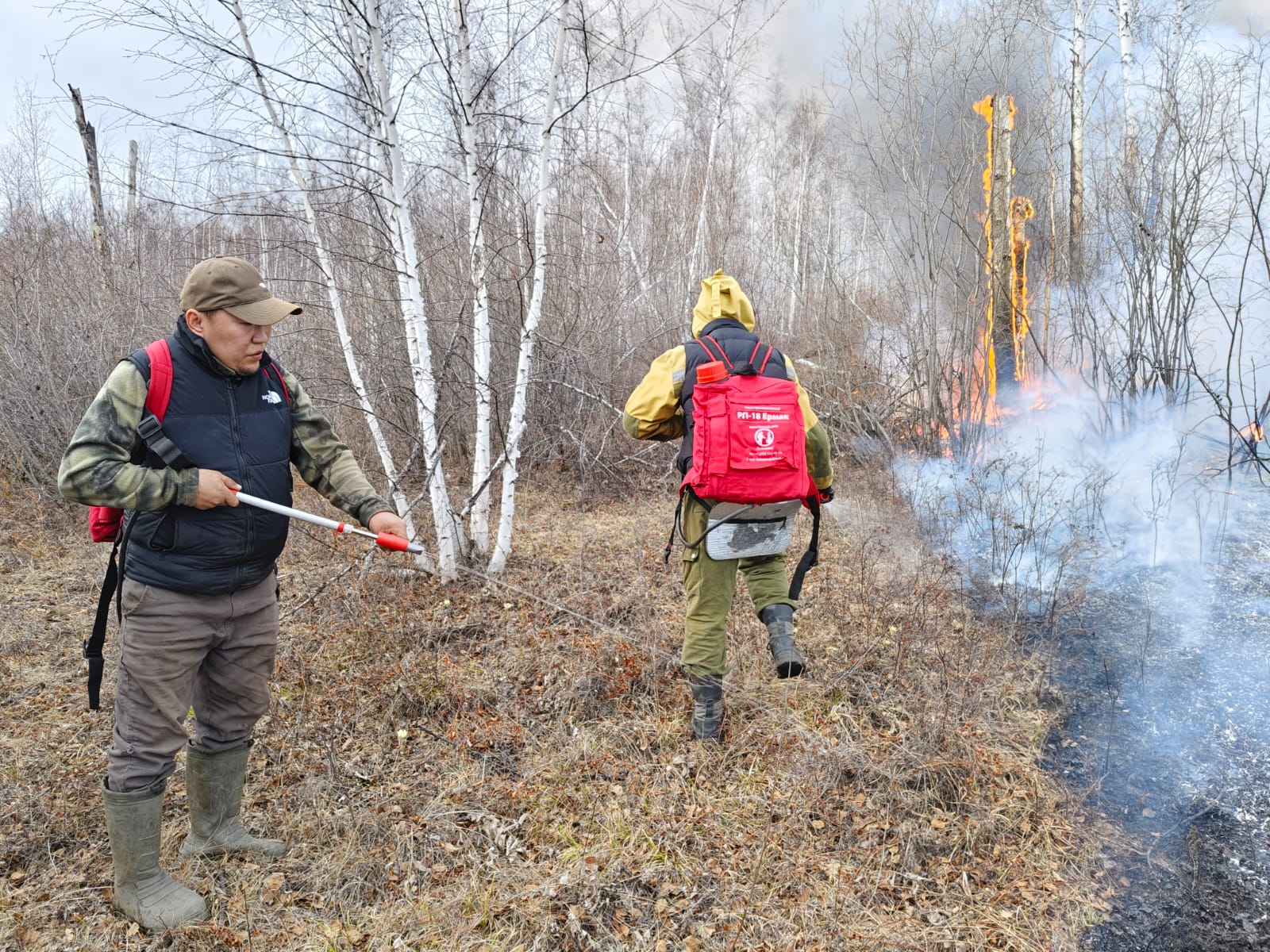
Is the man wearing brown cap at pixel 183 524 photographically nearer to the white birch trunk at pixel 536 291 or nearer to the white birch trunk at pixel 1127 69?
the white birch trunk at pixel 536 291

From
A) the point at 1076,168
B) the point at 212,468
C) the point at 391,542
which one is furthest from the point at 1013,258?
the point at 212,468

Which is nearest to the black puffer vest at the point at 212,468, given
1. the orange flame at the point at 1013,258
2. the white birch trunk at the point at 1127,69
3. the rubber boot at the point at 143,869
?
the rubber boot at the point at 143,869

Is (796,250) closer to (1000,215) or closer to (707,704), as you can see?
(1000,215)

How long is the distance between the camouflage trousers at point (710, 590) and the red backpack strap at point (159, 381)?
7.26 feet

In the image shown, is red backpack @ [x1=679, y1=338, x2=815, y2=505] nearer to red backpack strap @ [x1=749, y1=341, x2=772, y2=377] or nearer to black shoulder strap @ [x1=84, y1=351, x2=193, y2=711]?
red backpack strap @ [x1=749, y1=341, x2=772, y2=377]

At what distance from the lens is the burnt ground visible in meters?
2.98

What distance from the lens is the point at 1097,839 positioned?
3354 mm

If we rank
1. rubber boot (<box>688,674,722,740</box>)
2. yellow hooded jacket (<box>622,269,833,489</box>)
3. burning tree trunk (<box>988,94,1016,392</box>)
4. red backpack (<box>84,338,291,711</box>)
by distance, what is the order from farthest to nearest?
1. burning tree trunk (<box>988,94,1016,392</box>)
2. rubber boot (<box>688,674,722,740</box>)
3. yellow hooded jacket (<box>622,269,833,489</box>)
4. red backpack (<box>84,338,291,711</box>)

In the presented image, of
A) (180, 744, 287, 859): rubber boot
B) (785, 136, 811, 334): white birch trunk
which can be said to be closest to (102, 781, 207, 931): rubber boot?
(180, 744, 287, 859): rubber boot

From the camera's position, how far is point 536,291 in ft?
18.5

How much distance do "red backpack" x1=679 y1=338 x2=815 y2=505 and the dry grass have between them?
4.33 feet

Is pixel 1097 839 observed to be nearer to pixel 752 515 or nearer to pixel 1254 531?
pixel 752 515

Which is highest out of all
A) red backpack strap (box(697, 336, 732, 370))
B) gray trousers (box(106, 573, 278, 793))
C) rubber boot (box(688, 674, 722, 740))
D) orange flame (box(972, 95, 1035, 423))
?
orange flame (box(972, 95, 1035, 423))

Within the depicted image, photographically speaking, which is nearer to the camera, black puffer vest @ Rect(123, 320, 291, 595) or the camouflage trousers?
black puffer vest @ Rect(123, 320, 291, 595)
